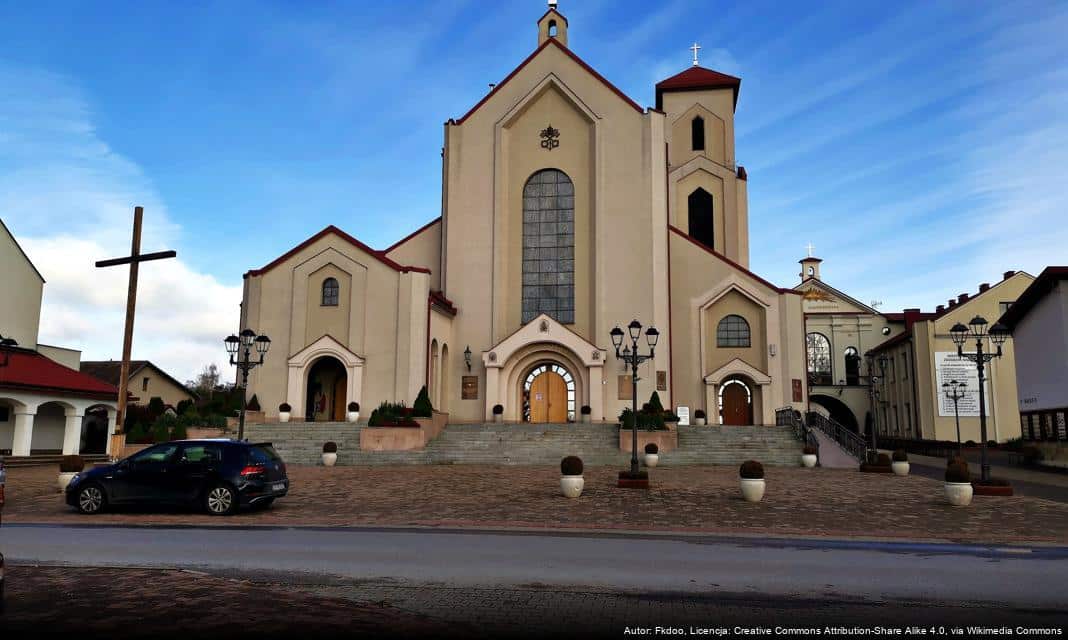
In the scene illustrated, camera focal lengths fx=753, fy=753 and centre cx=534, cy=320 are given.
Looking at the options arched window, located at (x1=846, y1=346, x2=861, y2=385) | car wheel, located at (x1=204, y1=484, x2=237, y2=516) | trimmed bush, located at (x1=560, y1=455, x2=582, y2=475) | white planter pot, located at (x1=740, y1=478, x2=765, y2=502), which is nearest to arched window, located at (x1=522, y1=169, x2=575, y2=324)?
trimmed bush, located at (x1=560, y1=455, x2=582, y2=475)

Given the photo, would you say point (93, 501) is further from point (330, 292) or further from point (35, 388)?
point (35, 388)

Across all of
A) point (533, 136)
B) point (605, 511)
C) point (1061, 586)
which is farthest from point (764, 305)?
point (1061, 586)

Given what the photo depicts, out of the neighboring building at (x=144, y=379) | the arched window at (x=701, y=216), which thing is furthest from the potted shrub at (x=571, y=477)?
the neighboring building at (x=144, y=379)

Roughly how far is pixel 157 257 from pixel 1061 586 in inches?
845

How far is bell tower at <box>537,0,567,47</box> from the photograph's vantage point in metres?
39.8

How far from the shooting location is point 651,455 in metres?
25.1

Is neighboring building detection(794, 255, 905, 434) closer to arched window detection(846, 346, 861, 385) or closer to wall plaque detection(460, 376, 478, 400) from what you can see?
arched window detection(846, 346, 861, 385)

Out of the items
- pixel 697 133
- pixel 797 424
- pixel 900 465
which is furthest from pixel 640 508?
pixel 697 133

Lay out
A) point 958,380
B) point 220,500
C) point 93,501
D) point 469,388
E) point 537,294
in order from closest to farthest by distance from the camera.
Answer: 1. point 220,500
2. point 93,501
3. point 469,388
4. point 537,294
5. point 958,380

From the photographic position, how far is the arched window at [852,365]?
58875 millimetres

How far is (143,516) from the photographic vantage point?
560 inches

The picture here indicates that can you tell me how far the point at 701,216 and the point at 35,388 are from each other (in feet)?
113

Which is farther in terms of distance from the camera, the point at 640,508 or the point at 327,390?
the point at 327,390

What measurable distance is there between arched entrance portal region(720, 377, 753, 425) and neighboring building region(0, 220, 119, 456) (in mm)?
29475
